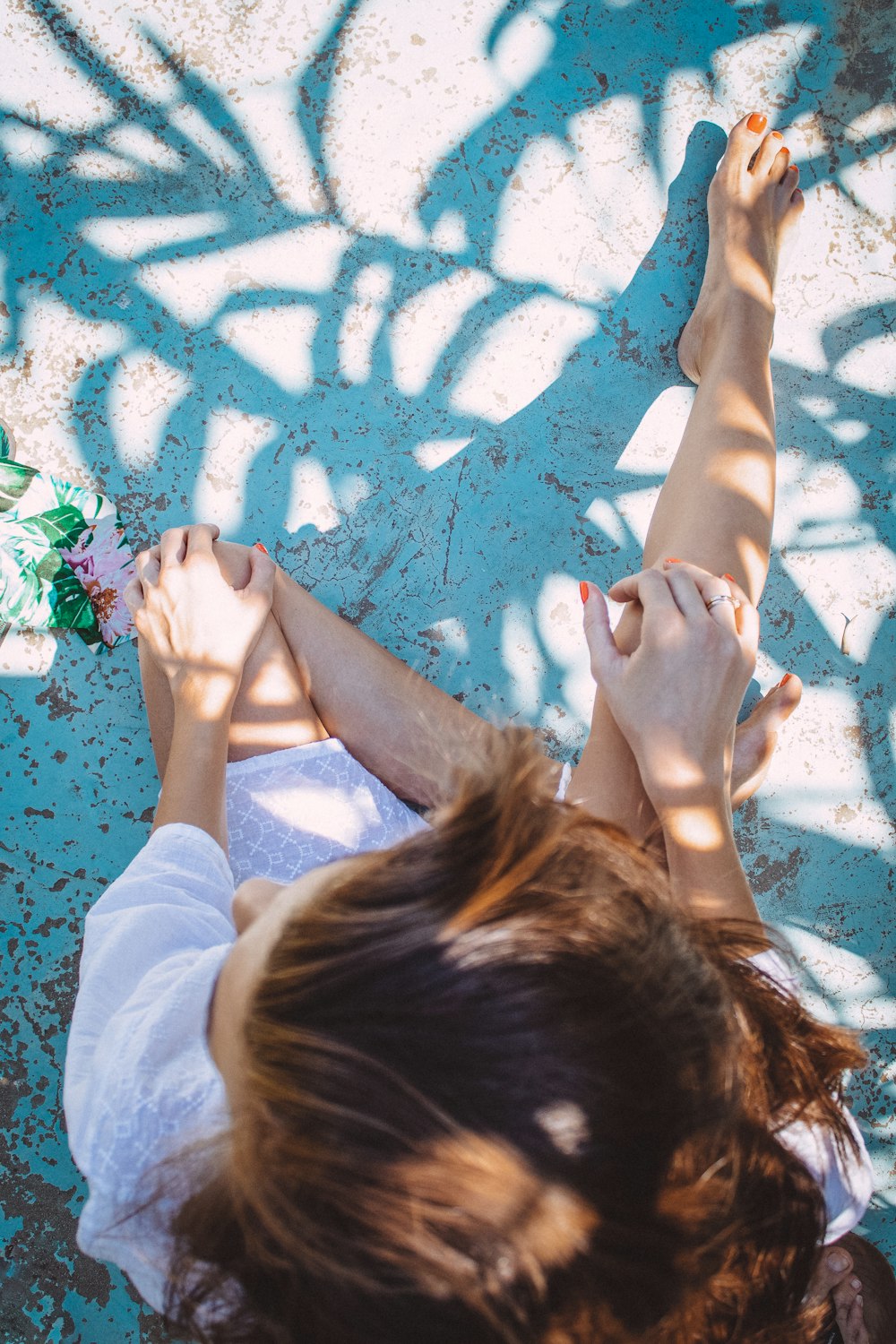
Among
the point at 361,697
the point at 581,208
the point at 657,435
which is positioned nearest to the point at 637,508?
the point at 657,435

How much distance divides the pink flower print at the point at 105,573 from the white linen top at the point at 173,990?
53 centimetres

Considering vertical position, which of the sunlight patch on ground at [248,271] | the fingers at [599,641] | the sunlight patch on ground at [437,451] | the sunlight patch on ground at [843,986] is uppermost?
the sunlight patch on ground at [248,271]

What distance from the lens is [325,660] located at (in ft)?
4.84

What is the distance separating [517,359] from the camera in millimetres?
1785

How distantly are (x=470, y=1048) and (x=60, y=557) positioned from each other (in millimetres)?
1431

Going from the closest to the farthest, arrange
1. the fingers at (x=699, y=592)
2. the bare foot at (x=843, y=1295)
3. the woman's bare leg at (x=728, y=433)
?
the fingers at (x=699, y=592) < the woman's bare leg at (x=728, y=433) < the bare foot at (x=843, y=1295)

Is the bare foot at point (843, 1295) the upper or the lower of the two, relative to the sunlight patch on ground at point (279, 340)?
lower

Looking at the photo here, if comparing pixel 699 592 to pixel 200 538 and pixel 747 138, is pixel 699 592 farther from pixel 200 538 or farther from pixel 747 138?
pixel 747 138

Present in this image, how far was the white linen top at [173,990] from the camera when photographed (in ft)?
2.88

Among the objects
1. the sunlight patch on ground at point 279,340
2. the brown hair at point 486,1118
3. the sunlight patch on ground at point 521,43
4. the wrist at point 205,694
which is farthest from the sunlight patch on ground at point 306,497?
the brown hair at point 486,1118

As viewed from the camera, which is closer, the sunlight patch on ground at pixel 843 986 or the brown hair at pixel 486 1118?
the brown hair at pixel 486 1118

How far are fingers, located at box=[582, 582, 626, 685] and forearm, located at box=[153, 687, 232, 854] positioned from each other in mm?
599

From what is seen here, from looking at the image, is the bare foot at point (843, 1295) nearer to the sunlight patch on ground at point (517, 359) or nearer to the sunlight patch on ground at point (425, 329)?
the sunlight patch on ground at point (517, 359)

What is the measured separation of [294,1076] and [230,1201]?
163mm
